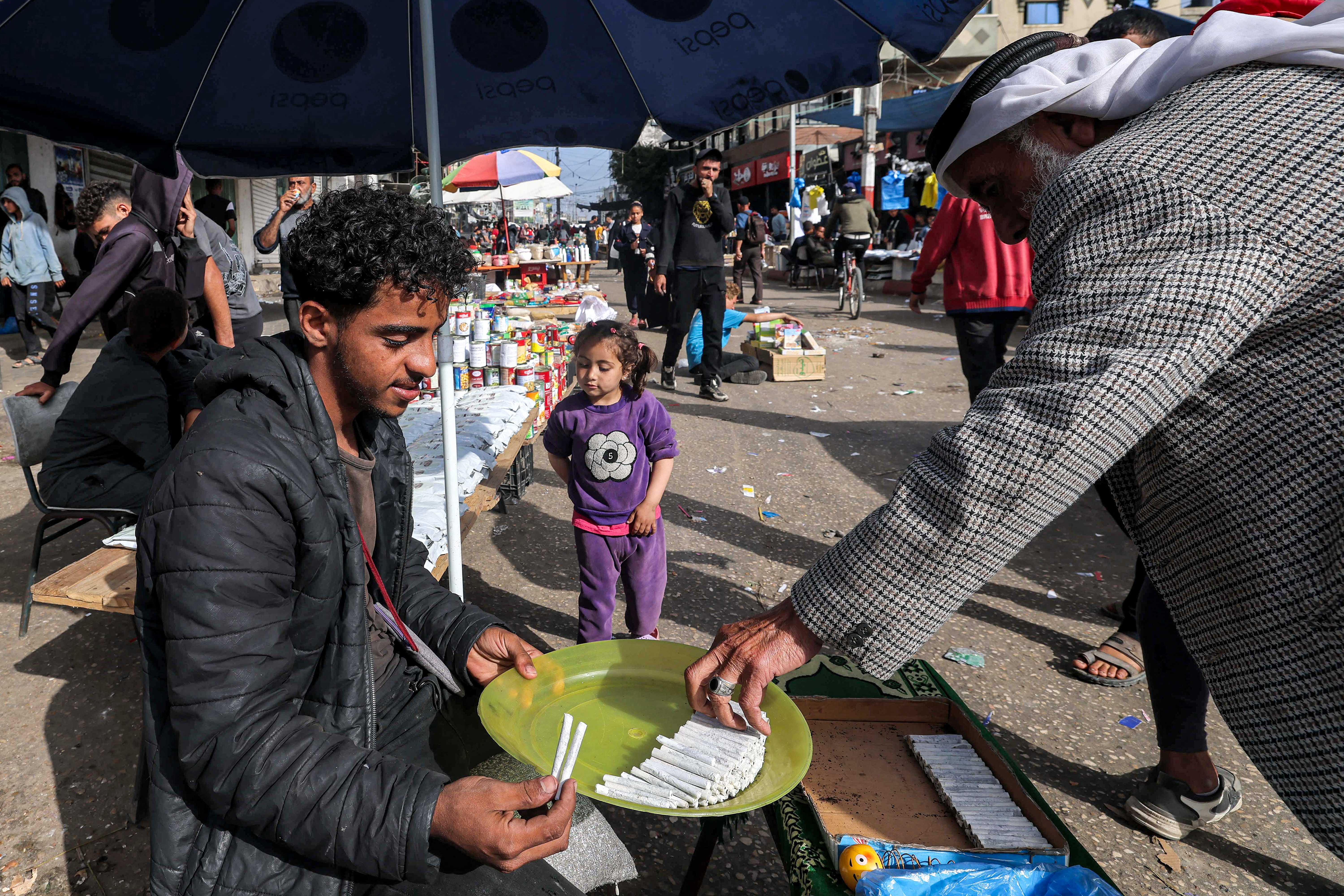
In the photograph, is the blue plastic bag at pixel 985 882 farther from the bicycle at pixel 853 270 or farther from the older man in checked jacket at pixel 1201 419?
the bicycle at pixel 853 270

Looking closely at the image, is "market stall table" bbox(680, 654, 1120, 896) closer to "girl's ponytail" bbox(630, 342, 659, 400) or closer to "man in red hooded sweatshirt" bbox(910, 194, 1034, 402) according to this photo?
"girl's ponytail" bbox(630, 342, 659, 400)

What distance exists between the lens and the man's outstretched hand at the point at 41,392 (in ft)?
12.4

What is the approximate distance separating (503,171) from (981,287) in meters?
13.5

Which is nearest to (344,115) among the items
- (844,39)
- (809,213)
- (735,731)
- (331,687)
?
(844,39)

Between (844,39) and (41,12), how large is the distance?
2.62 metres

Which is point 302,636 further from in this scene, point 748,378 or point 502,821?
point 748,378

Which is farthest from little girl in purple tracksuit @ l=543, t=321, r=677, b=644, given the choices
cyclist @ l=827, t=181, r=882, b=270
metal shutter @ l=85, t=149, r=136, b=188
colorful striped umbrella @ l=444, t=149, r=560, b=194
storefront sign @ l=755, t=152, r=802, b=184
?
storefront sign @ l=755, t=152, r=802, b=184

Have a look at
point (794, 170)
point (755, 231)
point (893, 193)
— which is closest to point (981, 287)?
point (755, 231)

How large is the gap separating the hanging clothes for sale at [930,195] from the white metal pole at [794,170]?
11.9 feet

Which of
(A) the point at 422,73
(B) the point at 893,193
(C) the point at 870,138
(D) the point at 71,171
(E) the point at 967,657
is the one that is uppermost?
(C) the point at 870,138

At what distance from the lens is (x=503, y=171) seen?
1673 centimetres

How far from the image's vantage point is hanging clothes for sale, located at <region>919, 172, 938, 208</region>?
19.2 metres

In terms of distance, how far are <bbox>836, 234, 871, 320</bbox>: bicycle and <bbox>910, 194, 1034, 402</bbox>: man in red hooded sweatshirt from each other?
931 cm

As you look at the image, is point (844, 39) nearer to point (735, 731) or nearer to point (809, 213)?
point (735, 731)
